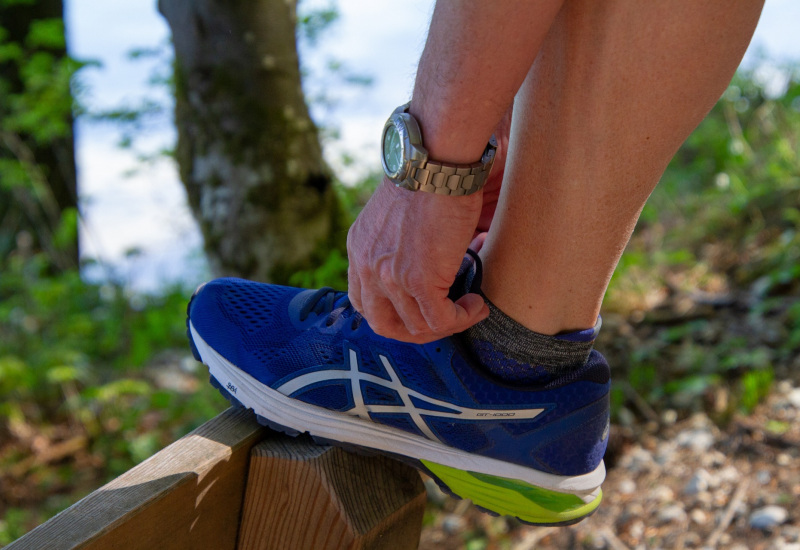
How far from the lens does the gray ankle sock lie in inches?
38.6

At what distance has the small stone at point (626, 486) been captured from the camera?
2.18 meters

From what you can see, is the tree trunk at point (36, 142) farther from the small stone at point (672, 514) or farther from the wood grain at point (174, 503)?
the small stone at point (672, 514)

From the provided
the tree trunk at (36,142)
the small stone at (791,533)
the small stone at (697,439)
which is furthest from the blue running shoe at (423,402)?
the tree trunk at (36,142)

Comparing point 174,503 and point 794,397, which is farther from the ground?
point 174,503

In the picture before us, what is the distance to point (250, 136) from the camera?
2287 millimetres

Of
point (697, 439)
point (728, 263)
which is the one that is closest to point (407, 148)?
point (697, 439)

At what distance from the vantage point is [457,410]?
1028 mm

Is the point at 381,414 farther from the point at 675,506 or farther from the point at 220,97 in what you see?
the point at 220,97

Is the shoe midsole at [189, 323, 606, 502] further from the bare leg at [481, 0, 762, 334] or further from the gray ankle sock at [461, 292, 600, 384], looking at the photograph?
the bare leg at [481, 0, 762, 334]

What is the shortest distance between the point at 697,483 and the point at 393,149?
5.84 feet

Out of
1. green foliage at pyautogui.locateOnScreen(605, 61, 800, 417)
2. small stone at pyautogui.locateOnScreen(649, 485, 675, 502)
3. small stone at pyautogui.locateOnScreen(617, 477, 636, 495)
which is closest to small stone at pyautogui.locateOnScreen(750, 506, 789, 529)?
small stone at pyautogui.locateOnScreen(649, 485, 675, 502)

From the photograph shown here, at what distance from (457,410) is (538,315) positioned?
0.21m

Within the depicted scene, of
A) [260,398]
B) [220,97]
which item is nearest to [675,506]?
[260,398]

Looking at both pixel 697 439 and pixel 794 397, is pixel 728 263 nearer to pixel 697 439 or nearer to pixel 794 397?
pixel 794 397
